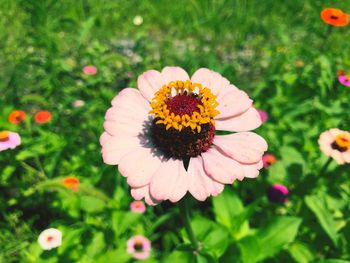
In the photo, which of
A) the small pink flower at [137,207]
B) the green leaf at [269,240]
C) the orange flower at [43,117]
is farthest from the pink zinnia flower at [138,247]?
the orange flower at [43,117]

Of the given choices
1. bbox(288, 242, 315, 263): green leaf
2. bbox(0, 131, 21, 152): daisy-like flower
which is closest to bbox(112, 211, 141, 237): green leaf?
bbox(0, 131, 21, 152): daisy-like flower

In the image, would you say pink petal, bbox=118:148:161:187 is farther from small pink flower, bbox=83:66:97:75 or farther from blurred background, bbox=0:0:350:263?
small pink flower, bbox=83:66:97:75

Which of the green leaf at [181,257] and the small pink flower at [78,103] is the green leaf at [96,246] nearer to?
the green leaf at [181,257]

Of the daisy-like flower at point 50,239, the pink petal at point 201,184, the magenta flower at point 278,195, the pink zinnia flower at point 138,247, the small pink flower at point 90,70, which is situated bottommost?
the pink zinnia flower at point 138,247

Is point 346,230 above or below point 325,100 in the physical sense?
below

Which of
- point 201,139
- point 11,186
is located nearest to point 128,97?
point 201,139

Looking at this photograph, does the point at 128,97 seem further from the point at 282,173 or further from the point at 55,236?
the point at 282,173
